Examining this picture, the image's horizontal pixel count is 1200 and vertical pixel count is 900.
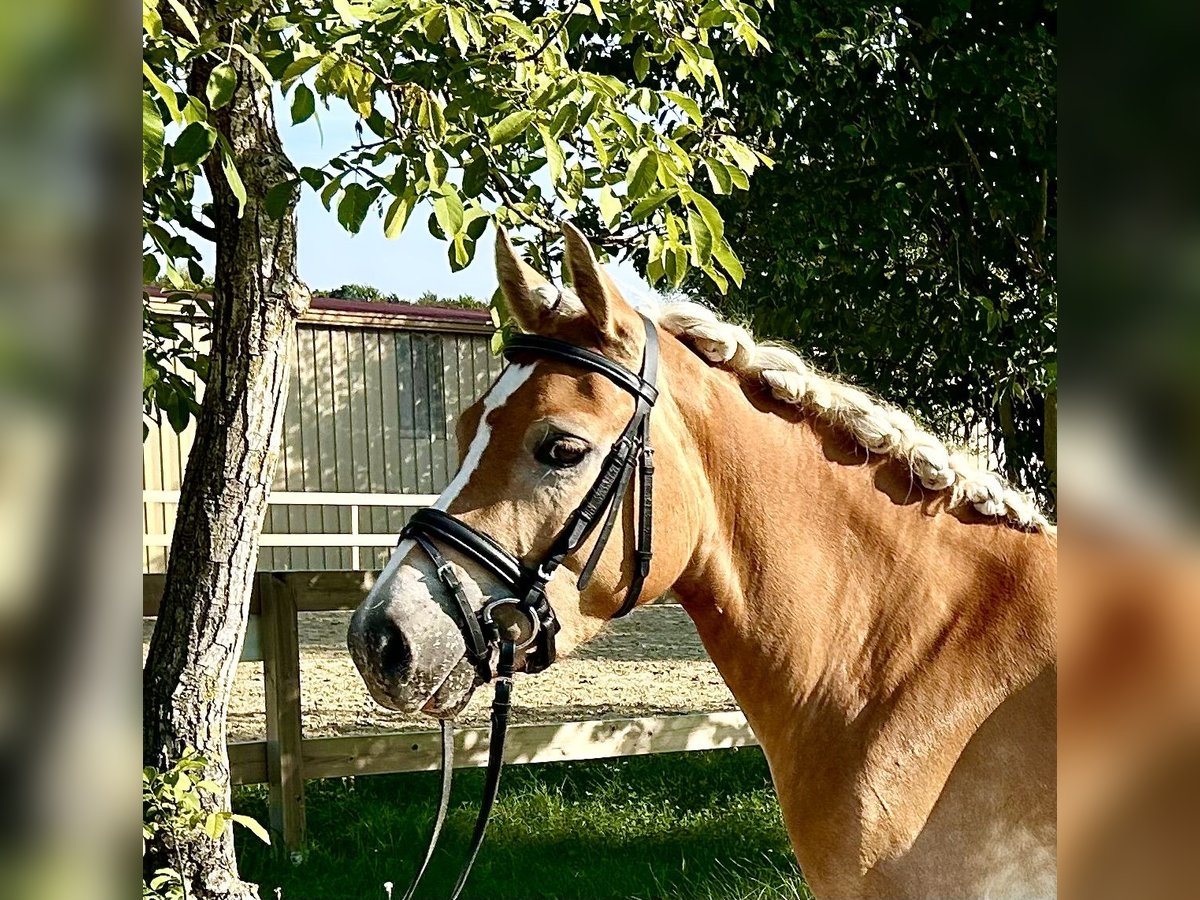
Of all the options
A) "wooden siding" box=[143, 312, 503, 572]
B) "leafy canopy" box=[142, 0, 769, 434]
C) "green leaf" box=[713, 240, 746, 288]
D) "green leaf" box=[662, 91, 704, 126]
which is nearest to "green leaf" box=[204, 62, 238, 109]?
"leafy canopy" box=[142, 0, 769, 434]

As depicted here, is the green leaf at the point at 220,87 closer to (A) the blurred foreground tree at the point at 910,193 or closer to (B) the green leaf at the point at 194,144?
(B) the green leaf at the point at 194,144

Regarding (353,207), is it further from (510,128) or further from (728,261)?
(728,261)

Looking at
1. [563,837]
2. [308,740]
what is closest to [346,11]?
[308,740]

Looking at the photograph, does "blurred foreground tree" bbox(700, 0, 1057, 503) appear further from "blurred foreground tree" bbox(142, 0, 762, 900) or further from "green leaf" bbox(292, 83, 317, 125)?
"green leaf" bbox(292, 83, 317, 125)

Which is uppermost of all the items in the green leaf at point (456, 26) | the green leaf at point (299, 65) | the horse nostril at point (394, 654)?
the green leaf at point (456, 26)

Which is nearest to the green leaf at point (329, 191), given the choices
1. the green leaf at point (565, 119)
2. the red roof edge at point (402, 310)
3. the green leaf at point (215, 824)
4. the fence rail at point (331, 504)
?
the green leaf at point (565, 119)

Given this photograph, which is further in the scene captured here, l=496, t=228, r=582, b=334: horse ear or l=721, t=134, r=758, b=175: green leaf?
l=721, t=134, r=758, b=175: green leaf

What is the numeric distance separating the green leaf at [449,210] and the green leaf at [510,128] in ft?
0.48

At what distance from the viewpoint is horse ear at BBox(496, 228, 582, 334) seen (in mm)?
2275

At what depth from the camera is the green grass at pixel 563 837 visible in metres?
4.45

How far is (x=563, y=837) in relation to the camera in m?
5.15

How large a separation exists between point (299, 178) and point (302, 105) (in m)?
0.36
